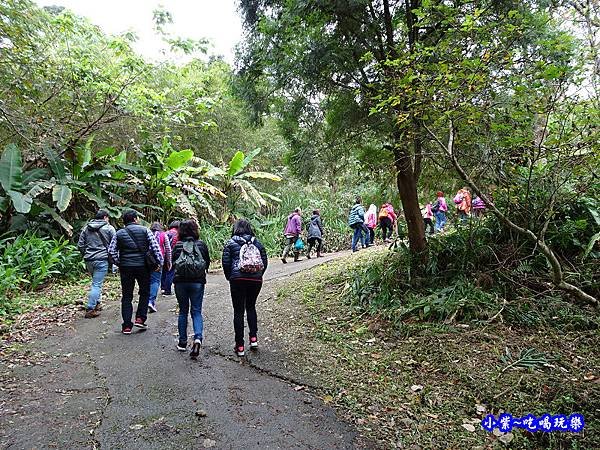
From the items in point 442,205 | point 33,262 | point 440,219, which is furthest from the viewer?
point 440,219

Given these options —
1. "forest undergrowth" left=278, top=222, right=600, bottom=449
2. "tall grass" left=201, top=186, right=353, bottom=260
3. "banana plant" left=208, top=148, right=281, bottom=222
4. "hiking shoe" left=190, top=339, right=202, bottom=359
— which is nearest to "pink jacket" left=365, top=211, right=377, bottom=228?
"tall grass" left=201, top=186, right=353, bottom=260

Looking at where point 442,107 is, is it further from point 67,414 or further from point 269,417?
point 67,414

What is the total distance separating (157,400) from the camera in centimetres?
375

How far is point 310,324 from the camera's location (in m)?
6.02

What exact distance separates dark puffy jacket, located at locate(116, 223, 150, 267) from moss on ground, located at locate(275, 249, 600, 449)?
7.71ft

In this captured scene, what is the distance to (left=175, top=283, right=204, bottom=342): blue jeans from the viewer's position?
4902 mm

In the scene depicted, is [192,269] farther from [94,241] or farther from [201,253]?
[94,241]

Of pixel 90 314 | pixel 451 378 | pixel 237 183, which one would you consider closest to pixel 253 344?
pixel 451 378

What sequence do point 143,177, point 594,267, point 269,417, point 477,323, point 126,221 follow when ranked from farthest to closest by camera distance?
point 143,177 < point 126,221 < point 594,267 < point 477,323 < point 269,417

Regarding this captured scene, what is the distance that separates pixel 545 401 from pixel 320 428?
207cm

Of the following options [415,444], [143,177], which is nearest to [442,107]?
[415,444]

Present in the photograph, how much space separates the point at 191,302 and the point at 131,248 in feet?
4.54

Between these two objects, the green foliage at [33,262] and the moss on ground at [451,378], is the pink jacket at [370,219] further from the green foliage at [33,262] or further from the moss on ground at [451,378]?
the green foliage at [33,262]

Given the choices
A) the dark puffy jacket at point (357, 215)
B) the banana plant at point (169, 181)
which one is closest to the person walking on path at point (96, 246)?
the banana plant at point (169, 181)
